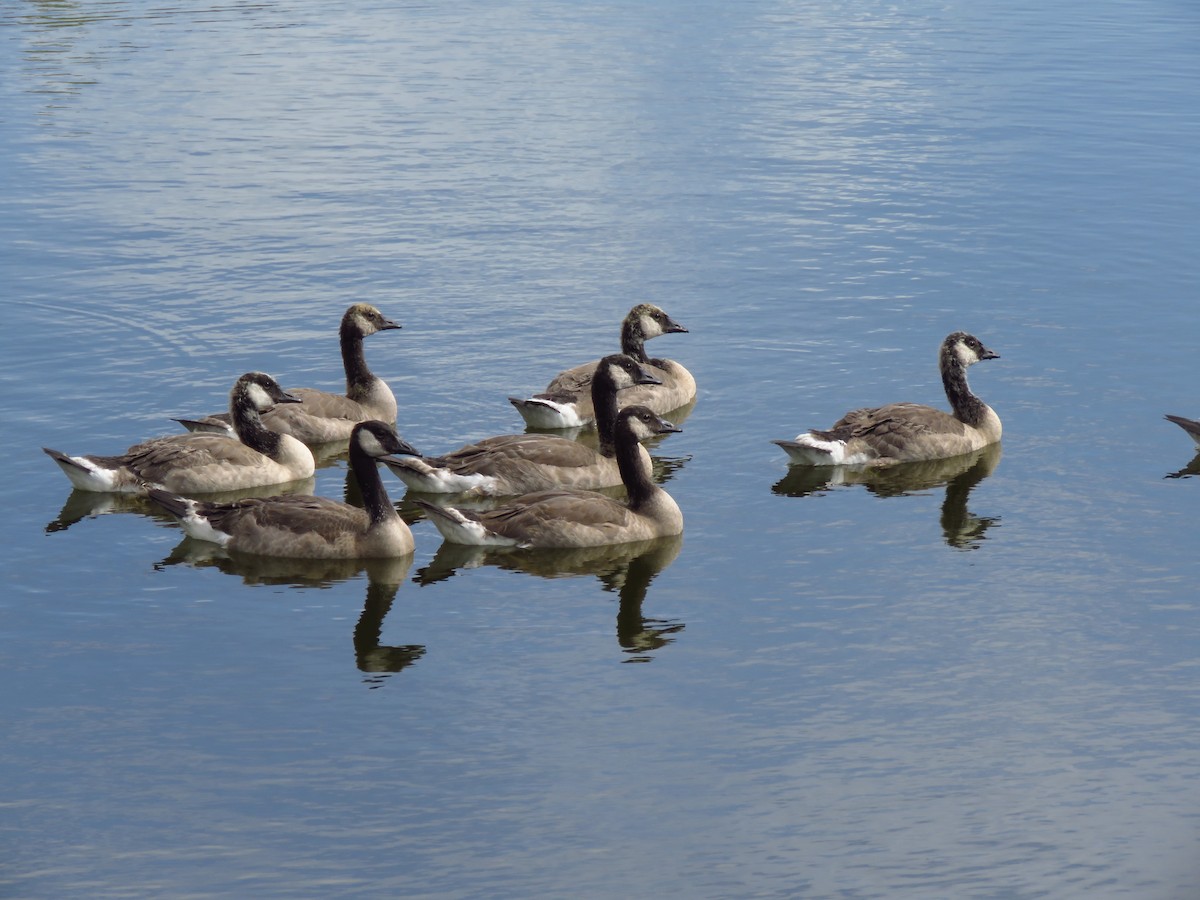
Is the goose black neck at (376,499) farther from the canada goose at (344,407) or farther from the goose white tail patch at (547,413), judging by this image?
the goose white tail patch at (547,413)

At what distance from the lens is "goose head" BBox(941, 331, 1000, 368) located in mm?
21500

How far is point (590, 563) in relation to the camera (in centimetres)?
1792

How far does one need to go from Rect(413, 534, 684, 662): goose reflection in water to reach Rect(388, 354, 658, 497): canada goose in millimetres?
1260

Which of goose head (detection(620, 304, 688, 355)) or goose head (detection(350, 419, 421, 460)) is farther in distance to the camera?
goose head (detection(620, 304, 688, 355))

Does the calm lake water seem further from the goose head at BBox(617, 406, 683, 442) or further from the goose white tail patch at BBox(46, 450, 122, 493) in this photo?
the goose head at BBox(617, 406, 683, 442)

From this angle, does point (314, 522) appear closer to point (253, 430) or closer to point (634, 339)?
point (253, 430)

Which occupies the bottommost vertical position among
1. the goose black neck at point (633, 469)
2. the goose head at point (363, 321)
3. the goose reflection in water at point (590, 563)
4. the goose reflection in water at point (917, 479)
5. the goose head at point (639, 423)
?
the goose reflection in water at point (917, 479)

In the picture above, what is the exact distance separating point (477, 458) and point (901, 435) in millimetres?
5109

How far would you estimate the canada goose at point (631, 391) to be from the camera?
21.7m

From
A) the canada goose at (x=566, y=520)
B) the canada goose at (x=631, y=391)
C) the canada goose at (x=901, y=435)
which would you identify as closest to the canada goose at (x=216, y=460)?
the canada goose at (x=566, y=520)

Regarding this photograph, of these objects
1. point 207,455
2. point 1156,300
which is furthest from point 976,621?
point 1156,300

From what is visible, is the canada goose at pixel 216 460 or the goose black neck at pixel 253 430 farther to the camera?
the goose black neck at pixel 253 430

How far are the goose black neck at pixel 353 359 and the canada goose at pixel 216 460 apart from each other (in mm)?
1486

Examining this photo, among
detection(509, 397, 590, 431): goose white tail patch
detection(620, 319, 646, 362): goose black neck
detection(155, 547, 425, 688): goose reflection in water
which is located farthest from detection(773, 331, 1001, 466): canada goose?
detection(155, 547, 425, 688): goose reflection in water
